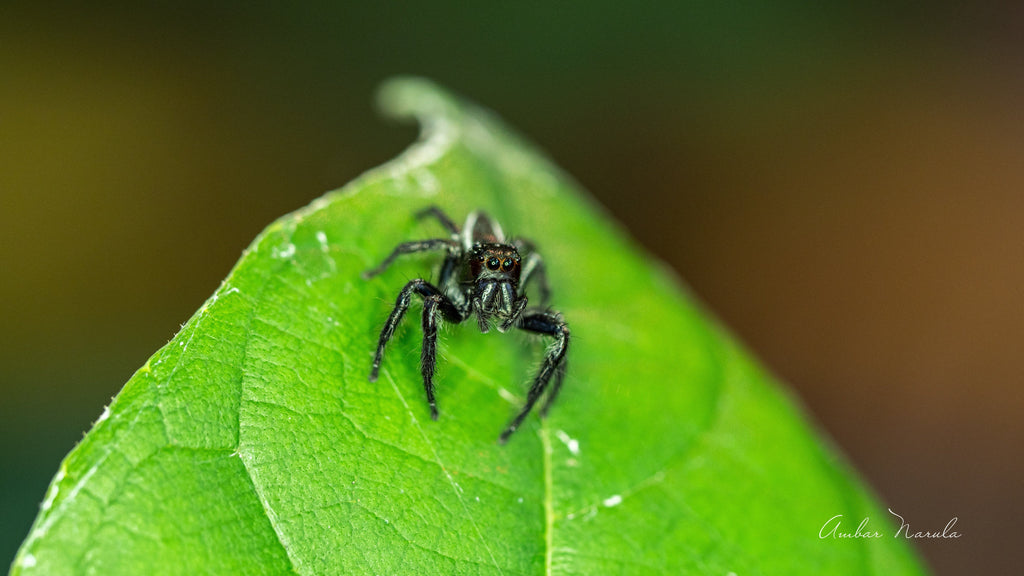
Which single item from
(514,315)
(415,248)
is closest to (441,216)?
(415,248)

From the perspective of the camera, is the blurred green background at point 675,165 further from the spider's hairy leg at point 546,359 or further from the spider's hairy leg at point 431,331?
the spider's hairy leg at point 546,359

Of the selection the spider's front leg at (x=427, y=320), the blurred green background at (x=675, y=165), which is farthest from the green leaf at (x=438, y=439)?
the blurred green background at (x=675, y=165)

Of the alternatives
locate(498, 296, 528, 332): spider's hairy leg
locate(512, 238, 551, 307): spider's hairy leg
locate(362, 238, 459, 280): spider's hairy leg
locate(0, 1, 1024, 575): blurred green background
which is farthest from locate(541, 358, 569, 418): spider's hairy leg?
locate(0, 1, 1024, 575): blurred green background

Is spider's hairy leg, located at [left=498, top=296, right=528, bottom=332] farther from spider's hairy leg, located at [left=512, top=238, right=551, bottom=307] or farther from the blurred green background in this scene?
the blurred green background

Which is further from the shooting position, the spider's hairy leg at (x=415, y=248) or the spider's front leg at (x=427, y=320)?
the spider's hairy leg at (x=415, y=248)

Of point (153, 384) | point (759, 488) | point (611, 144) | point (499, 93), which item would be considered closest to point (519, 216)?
point (759, 488)

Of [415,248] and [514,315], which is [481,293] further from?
[415,248]
